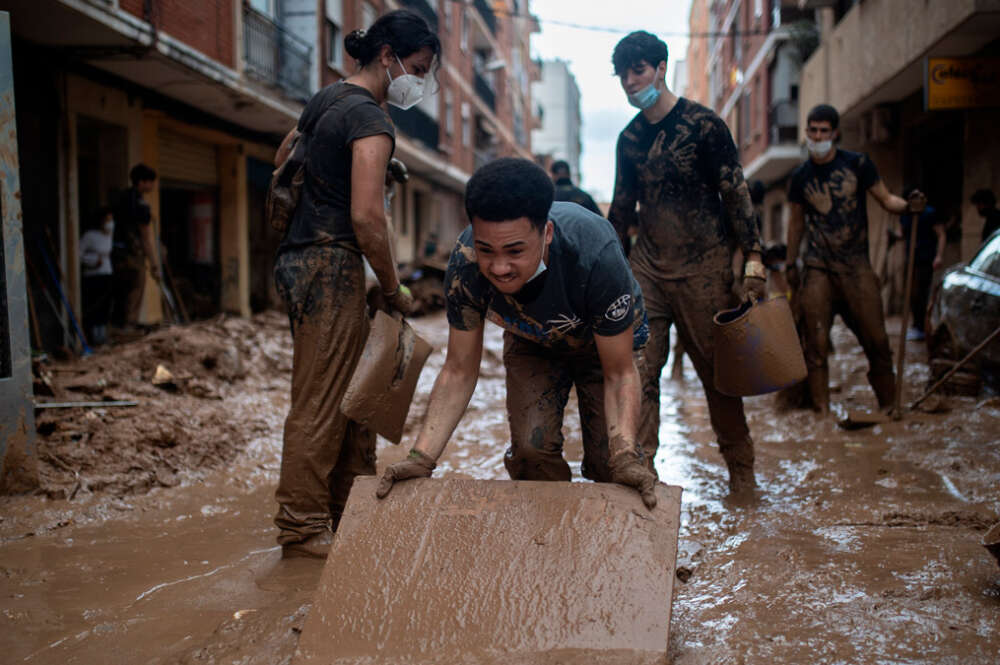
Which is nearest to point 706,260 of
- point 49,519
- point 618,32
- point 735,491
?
point 735,491

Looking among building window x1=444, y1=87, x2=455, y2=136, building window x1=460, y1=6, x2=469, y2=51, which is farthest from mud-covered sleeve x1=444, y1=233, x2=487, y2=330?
building window x1=460, y1=6, x2=469, y2=51

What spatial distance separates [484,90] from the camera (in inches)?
1219

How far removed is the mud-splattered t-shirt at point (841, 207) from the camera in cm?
499

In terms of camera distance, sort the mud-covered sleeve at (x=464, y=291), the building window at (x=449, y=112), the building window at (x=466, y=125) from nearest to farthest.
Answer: the mud-covered sleeve at (x=464, y=291) → the building window at (x=449, y=112) → the building window at (x=466, y=125)

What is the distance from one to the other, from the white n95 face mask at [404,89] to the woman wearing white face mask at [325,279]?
7 cm

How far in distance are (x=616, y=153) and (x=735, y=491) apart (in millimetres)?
1589

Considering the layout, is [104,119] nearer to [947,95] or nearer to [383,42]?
[383,42]

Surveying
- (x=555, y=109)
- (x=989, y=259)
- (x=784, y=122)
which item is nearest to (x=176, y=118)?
(x=989, y=259)

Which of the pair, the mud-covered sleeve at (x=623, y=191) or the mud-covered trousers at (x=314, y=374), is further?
the mud-covered sleeve at (x=623, y=191)

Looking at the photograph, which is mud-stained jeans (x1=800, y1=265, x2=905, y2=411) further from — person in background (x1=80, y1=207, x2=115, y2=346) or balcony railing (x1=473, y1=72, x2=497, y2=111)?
balcony railing (x1=473, y1=72, x2=497, y2=111)

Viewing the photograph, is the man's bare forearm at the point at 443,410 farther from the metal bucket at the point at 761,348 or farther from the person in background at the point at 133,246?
the person in background at the point at 133,246

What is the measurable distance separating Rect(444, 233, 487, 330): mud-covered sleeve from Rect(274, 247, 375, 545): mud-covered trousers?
25.5 inches

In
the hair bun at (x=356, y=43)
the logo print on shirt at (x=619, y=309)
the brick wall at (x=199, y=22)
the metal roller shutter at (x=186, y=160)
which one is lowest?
the logo print on shirt at (x=619, y=309)

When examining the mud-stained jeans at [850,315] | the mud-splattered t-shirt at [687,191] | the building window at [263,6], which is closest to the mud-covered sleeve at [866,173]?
the mud-stained jeans at [850,315]
